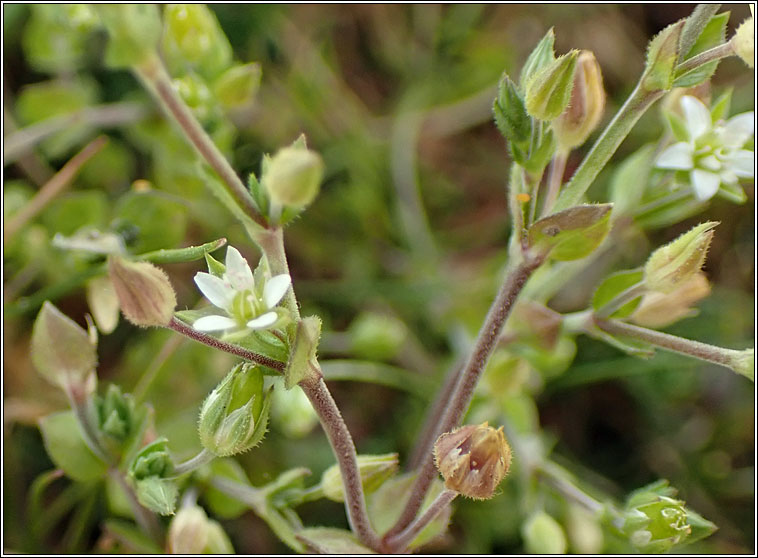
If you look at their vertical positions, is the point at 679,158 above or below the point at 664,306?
above

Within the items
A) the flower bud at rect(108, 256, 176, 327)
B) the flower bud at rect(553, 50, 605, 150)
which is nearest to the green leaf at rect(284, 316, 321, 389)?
the flower bud at rect(108, 256, 176, 327)

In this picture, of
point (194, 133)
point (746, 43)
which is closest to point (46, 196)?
point (194, 133)

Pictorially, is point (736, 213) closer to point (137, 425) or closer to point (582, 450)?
point (582, 450)

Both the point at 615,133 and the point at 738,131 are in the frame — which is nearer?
the point at 615,133

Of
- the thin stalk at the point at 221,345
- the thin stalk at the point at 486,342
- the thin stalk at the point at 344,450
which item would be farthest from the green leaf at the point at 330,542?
the thin stalk at the point at 221,345

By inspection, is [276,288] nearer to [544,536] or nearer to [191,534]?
[191,534]

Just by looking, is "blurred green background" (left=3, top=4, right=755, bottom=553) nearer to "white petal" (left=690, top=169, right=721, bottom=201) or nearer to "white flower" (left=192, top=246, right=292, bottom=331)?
"white flower" (left=192, top=246, right=292, bottom=331)
